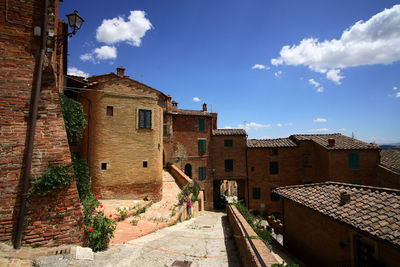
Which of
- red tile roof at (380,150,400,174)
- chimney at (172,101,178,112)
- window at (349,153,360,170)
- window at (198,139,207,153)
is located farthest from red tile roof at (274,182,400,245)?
chimney at (172,101,178,112)

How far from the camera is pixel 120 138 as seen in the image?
1413 cm

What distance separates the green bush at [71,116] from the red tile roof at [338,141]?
2197cm

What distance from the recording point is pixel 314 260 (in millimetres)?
8953

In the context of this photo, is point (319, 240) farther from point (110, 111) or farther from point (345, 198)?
point (110, 111)

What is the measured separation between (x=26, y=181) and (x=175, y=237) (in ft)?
18.4

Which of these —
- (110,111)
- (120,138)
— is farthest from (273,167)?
(110,111)

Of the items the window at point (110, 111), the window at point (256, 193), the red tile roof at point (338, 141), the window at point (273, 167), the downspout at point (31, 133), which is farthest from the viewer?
the window at point (273, 167)

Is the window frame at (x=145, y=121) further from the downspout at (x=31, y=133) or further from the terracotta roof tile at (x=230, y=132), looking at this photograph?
the terracotta roof tile at (x=230, y=132)

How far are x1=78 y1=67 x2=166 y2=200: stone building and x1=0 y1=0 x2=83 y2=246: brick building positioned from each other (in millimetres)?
7969

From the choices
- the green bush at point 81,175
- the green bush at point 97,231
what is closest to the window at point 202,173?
the green bush at point 81,175

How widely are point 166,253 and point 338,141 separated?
892 inches

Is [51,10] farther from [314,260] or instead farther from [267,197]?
[267,197]

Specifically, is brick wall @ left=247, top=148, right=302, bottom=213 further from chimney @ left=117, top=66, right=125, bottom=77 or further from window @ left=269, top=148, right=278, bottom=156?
chimney @ left=117, top=66, right=125, bottom=77

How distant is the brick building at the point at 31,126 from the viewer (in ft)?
17.3
